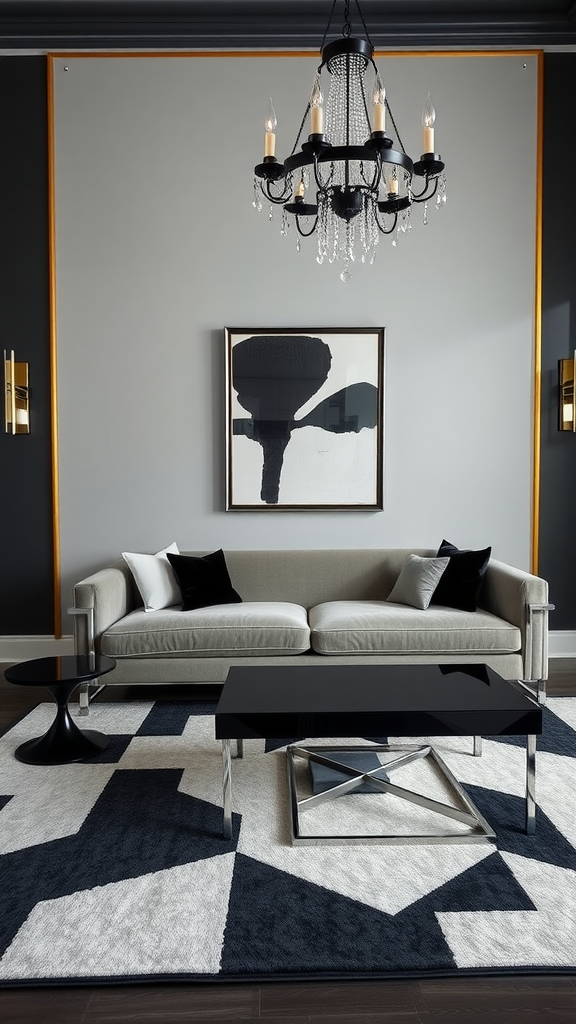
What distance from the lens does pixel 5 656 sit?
4.45 meters

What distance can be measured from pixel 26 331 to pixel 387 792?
11.1ft

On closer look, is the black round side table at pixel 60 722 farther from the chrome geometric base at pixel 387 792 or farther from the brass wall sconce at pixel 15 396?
the brass wall sconce at pixel 15 396

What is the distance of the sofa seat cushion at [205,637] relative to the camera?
354 centimetres

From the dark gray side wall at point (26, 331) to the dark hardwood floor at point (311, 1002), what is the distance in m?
3.06

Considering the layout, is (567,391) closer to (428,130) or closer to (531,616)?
(531,616)

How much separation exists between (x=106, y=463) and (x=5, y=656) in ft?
4.36

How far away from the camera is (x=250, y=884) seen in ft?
6.65

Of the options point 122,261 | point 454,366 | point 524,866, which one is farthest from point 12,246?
point 524,866

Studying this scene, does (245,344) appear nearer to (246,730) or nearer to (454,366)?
(454,366)

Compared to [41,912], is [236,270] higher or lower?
higher

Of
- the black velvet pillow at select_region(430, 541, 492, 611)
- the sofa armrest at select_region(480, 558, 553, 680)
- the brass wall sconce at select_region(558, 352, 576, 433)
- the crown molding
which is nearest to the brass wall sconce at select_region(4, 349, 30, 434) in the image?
the crown molding

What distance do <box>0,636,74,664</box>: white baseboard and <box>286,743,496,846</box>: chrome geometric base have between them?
2.12 m

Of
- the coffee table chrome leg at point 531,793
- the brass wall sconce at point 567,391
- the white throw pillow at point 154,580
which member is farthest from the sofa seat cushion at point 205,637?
the brass wall sconce at point 567,391

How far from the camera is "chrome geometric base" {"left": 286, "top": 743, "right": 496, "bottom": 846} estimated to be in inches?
88.6
